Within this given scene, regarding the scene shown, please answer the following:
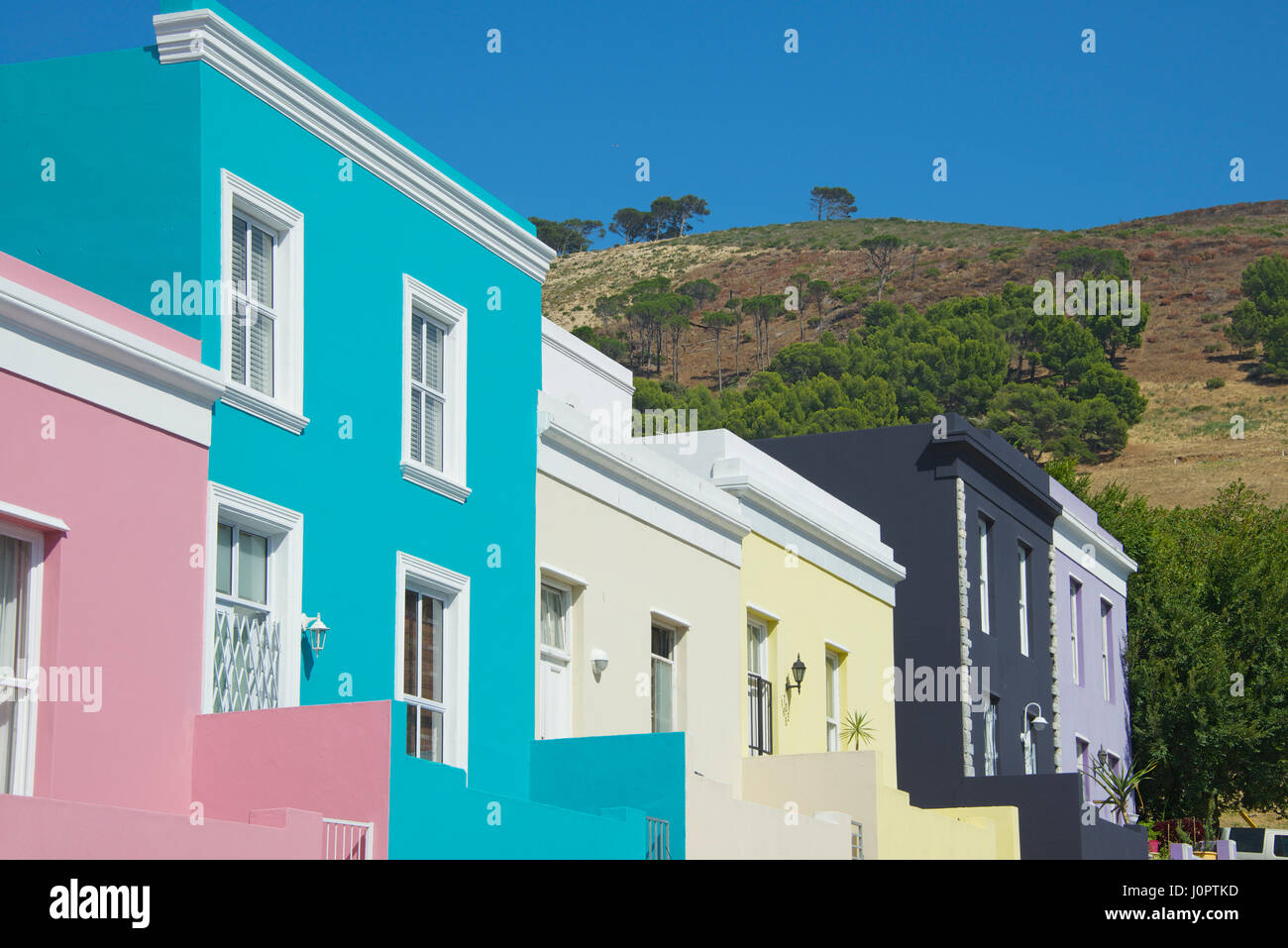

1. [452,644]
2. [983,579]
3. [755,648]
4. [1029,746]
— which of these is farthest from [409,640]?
[1029,746]

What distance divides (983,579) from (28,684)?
18982 millimetres

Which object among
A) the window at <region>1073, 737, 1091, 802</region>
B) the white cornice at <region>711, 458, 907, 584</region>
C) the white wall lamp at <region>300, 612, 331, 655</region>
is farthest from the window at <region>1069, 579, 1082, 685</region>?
the white wall lamp at <region>300, 612, 331, 655</region>

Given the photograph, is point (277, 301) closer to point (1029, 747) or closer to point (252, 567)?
point (252, 567)

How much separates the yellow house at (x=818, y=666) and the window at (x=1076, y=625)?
26.6 feet

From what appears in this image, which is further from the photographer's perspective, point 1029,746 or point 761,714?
point 1029,746

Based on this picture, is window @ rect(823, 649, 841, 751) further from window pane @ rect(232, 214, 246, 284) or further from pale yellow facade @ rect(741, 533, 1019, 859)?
window pane @ rect(232, 214, 246, 284)

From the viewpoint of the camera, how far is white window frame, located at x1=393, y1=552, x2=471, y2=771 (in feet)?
47.2

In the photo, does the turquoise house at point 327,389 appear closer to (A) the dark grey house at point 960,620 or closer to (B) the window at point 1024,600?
(A) the dark grey house at point 960,620

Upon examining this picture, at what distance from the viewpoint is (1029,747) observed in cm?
2853

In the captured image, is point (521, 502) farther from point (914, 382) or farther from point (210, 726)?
point (914, 382)

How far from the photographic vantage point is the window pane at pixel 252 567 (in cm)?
1241

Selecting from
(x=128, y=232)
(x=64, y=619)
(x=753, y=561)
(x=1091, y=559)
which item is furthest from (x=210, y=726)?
(x=1091, y=559)
